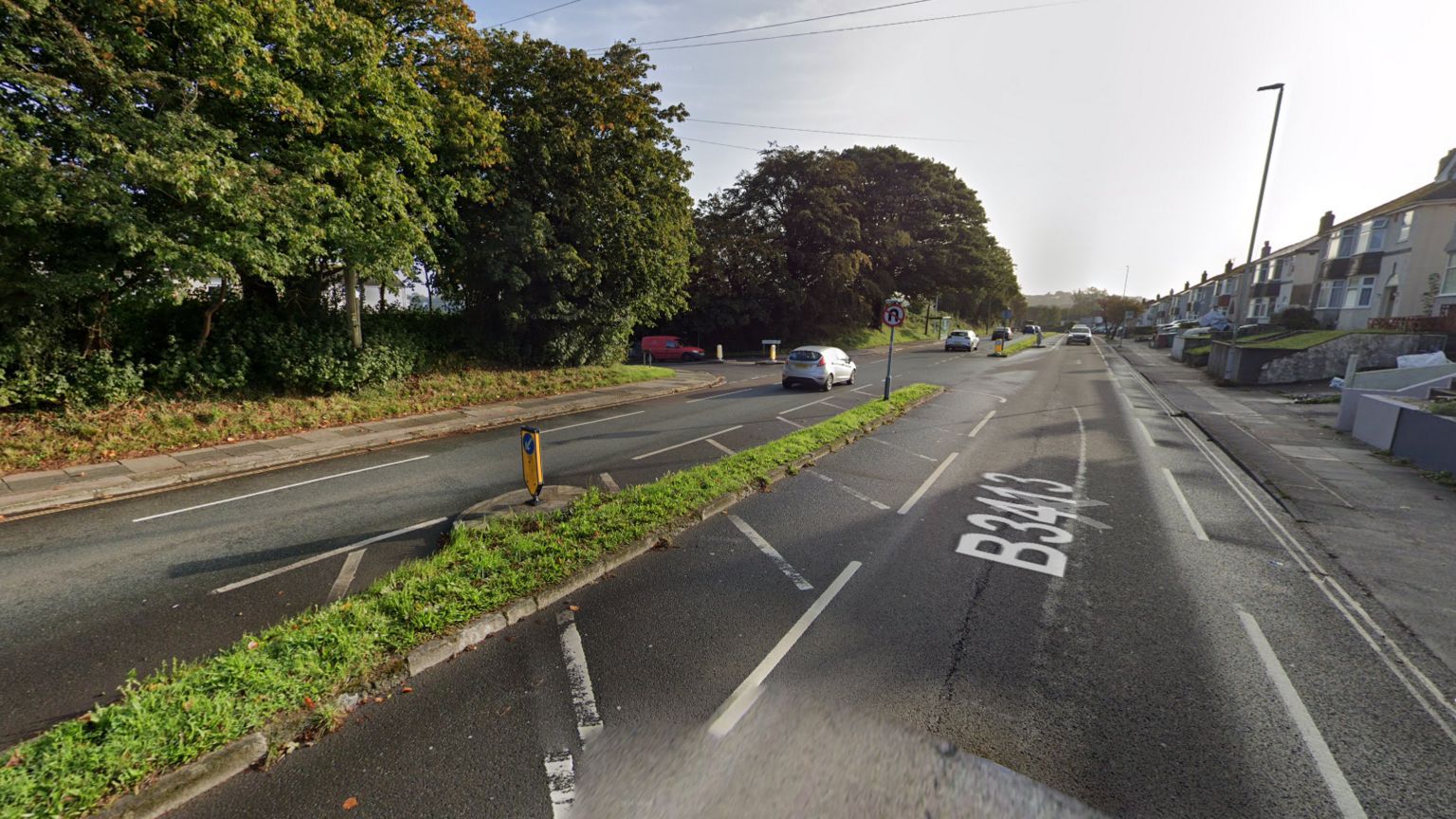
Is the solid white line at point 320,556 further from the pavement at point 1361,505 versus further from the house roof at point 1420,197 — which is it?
the house roof at point 1420,197

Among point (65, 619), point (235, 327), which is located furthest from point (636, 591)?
point (235, 327)

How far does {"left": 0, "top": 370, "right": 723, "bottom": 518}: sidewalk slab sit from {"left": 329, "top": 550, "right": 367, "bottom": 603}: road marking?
4.96m

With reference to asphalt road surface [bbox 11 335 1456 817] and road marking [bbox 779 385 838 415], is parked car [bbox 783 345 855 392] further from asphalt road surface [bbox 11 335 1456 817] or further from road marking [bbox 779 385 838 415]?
asphalt road surface [bbox 11 335 1456 817]

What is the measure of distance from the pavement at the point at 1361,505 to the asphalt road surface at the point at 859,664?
0.44 metres

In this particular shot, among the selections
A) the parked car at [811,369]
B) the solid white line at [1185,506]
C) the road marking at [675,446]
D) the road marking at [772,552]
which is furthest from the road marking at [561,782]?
the parked car at [811,369]

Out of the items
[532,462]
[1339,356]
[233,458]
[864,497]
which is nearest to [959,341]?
[1339,356]

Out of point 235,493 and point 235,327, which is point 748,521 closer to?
point 235,493

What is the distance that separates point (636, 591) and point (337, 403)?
440 inches

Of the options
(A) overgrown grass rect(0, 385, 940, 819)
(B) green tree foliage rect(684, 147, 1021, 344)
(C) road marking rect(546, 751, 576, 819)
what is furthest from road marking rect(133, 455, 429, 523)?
(B) green tree foliage rect(684, 147, 1021, 344)

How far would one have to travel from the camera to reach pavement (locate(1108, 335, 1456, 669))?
17.5ft

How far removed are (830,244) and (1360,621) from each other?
40.0 metres

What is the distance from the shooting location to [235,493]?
7848mm

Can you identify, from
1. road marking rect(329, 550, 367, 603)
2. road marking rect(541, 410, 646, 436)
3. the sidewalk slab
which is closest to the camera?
road marking rect(329, 550, 367, 603)

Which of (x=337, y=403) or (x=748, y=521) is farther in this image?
(x=337, y=403)
